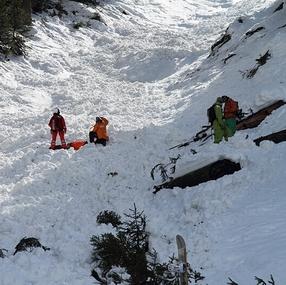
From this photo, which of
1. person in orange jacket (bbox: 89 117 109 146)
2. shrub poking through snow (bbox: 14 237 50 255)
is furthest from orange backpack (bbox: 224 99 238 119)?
shrub poking through snow (bbox: 14 237 50 255)

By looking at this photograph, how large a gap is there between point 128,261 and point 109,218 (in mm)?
1776

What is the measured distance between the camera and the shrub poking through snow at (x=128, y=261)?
8.25m

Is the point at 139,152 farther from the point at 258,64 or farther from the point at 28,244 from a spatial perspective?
the point at 258,64

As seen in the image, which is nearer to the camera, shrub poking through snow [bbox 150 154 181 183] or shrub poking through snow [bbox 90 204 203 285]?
shrub poking through snow [bbox 90 204 203 285]

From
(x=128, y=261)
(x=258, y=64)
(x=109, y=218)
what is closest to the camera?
(x=128, y=261)

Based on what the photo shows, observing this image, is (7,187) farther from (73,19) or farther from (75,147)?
(73,19)

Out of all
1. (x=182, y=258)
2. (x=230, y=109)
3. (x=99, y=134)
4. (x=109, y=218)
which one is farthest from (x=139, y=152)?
(x=182, y=258)

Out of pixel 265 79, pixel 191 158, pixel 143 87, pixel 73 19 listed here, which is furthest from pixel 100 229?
pixel 73 19

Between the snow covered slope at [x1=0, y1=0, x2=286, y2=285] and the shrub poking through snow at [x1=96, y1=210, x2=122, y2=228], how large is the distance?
9.2 inches

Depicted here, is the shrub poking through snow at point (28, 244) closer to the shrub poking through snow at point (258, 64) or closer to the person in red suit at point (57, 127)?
the person in red suit at point (57, 127)

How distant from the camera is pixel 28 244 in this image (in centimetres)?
931

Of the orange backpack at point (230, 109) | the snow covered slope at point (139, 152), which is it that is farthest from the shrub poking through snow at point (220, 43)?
the orange backpack at point (230, 109)

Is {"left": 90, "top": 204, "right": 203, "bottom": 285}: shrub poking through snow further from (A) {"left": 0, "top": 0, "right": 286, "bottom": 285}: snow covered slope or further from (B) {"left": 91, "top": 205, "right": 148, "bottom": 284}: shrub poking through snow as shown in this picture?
(A) {"left": 0, "top": 0, "right": 286, "bottom": 285}: snow covered slope

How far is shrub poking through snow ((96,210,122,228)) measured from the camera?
404 inches
